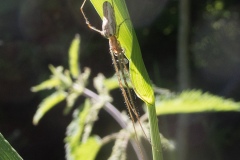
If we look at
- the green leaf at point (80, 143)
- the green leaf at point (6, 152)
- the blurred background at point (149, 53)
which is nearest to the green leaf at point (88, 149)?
the green leaf at point (80, 143)

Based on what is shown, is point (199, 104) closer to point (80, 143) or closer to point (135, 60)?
point (80, 143)

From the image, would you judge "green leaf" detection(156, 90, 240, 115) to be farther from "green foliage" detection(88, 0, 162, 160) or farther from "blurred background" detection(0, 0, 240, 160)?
"blurred background" detection(0, 0, 240, 160)

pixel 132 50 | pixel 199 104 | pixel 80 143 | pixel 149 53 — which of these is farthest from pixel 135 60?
pixel 149 53

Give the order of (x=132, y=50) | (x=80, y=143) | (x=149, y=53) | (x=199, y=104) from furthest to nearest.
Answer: (x=149, y=53)
(x=80, y=143)
(x=199, y=104)
(x=132, y=50)

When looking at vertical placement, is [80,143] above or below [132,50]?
below

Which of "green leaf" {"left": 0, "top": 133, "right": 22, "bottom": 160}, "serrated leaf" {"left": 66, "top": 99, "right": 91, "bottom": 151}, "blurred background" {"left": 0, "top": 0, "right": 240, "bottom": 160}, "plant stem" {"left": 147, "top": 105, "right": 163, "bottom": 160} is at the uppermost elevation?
"green leaf" {"left": 0, "top": 133, "right": 22, "bottom": 160}

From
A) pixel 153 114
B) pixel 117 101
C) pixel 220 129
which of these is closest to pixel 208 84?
pixel 220 129

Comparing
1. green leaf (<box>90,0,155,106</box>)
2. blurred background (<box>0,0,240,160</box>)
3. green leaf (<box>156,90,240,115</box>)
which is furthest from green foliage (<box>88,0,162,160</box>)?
blurred background (<box>0,0,240,160</box>)
